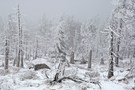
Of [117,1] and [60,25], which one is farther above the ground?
[117,1]

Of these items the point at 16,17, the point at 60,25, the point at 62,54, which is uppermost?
A: the point at 16,17

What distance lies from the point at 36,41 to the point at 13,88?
3602 centimetres

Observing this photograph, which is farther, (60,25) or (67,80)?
(60,25)

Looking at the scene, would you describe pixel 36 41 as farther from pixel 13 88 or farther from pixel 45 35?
pixel 13 88

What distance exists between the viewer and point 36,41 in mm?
46312

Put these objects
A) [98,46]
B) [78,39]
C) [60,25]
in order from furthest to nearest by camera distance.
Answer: [78,39], [98,46], [60,25]

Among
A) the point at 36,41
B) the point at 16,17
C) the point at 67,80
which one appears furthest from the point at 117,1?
the point at 36,41

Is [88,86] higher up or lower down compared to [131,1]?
lower down

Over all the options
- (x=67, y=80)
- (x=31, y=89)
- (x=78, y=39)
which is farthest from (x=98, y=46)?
(x=31, y=89)

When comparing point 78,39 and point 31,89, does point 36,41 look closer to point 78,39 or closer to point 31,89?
point 78,39

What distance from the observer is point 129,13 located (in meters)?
11.1

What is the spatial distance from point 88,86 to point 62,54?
8.57 m

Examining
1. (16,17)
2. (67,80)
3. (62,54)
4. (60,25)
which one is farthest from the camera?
(16,17)

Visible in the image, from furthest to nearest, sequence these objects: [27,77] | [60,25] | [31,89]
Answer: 1. [60,25]
2. [27,77]
3. [31,89]
